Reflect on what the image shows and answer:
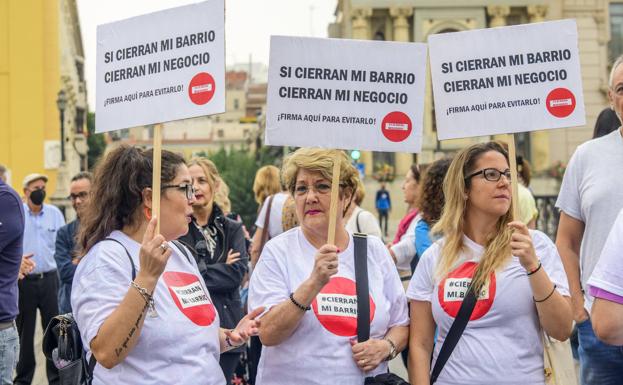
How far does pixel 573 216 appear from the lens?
5.10 metres

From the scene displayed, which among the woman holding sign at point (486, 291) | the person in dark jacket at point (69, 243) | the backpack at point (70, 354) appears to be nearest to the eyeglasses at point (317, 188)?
the woman holding sign at point (486, 291)

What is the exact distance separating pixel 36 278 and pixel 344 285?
6.59 metres

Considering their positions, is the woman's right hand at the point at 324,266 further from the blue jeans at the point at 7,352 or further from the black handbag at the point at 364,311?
the blue jeans at the point at 7,352

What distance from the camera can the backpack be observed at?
3.86 meters

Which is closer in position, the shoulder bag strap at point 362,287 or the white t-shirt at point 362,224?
the shoulder bag strap at point 362,287

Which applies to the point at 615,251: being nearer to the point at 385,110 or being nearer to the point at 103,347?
the point at 385,110

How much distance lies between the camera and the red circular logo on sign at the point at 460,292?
4.25 meters

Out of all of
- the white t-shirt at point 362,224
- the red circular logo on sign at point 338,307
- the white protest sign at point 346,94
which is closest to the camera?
the red circular logo on sign at point 338,307

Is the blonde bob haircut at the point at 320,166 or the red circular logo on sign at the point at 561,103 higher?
the red circular logo on sign at the point at 561,103

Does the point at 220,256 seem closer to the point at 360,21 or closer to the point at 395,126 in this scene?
the point at 395,126

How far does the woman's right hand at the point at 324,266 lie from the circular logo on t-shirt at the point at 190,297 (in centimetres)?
47

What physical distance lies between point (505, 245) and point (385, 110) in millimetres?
838

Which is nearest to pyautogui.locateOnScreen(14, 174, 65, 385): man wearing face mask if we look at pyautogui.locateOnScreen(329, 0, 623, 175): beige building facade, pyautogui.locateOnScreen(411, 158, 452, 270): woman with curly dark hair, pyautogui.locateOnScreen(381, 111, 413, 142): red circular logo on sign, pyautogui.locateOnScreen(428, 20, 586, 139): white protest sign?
pyautogui.locateOnScreen(411, 158, 452, 270): woman with curly dark hair

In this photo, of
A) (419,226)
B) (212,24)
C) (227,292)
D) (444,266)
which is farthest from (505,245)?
(227,292)
